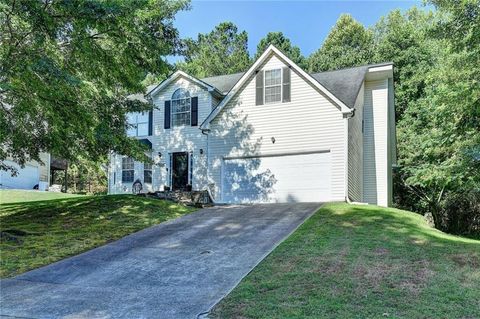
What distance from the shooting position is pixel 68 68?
1146 centimetres

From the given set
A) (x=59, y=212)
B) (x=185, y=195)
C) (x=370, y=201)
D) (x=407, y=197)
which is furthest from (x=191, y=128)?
(x=407, y=197)

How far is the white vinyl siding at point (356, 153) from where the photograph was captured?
54.2 feet

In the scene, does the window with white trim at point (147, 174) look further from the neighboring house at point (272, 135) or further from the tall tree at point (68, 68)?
the tall tree at point (68, 68)

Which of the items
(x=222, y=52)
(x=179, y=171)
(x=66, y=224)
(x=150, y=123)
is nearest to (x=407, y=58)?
(x=179, y=171)

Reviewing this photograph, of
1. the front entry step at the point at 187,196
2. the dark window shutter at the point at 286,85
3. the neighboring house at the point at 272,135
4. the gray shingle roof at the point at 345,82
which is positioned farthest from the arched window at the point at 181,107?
the gray shingle roof at the point at 345,82

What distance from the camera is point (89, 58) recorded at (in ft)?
34.9

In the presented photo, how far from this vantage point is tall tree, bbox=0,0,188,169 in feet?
30.5

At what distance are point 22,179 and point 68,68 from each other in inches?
785

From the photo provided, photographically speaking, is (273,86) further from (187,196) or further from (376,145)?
(376,145)

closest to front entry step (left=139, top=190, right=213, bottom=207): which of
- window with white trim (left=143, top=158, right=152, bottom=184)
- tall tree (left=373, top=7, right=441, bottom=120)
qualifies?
window with white trim (left=143, top=158, right=152, bottom=184)

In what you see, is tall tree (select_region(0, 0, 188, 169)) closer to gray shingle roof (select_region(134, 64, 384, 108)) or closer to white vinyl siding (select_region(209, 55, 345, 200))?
white vinyl siding (select_region(209, 55, 345, 200))

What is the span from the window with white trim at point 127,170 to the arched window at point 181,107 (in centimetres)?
317

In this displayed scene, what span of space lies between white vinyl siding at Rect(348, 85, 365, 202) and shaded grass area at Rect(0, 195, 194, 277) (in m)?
6.62

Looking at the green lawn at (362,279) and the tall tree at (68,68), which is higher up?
the tall tree at (68,68)
